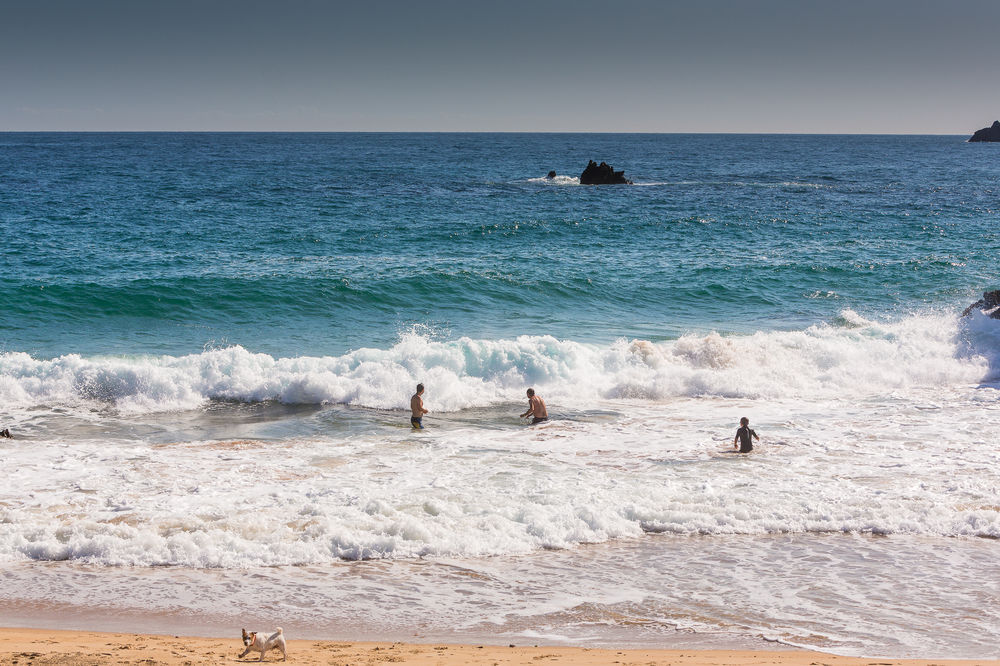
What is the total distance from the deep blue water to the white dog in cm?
1263

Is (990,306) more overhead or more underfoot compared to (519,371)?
more overhead

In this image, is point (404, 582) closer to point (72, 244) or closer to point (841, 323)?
point (841, 323)

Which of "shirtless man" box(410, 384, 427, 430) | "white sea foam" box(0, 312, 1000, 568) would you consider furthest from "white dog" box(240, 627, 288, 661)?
"shirtless man" box(410, 384, 427, 430)

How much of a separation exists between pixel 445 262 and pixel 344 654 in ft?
68.4

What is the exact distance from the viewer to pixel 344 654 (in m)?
6.99

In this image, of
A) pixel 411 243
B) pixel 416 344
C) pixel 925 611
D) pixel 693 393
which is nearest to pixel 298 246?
pixel 411 243

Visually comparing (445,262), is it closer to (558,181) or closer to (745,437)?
(745,437)

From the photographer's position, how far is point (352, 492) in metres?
11.2

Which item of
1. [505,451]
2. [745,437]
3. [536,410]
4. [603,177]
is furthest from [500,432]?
[603,177]

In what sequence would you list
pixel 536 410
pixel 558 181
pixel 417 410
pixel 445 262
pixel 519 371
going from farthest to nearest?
pixel 558 181 < pixel 445 262 < pixel 519 371 < pixel 536 410 < pixel 417 410

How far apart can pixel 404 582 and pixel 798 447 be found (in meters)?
7.77

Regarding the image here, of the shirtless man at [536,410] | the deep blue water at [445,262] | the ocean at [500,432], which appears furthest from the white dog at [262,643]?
the deep blue water at [445,262]

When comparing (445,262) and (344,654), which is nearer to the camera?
(344,654)

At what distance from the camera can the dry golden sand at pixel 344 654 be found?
6660 millimetres
